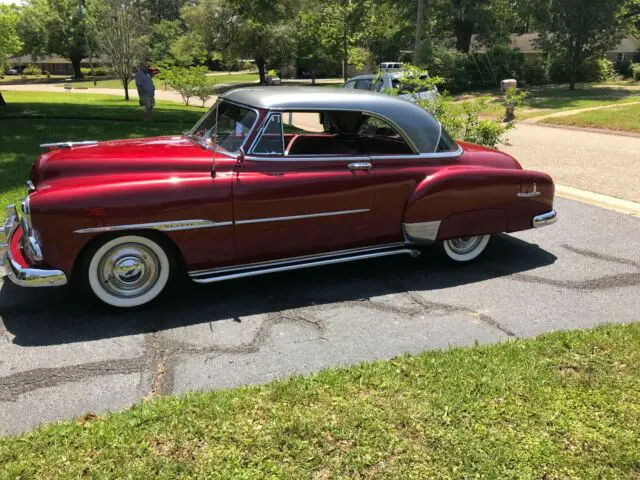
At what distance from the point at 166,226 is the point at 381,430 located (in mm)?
2066

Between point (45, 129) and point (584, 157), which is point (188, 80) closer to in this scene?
point (45, 129)

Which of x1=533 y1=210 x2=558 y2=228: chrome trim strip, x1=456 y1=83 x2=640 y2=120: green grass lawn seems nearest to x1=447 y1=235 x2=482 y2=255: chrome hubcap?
x1=533 y1=210 x2=558 y2=228: chrome trim strip

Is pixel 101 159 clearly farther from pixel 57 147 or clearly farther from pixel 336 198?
pixel 336 198

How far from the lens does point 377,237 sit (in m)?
4.64

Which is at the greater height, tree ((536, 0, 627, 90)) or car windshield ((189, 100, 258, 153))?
tree ((536, 0, 627, 90))

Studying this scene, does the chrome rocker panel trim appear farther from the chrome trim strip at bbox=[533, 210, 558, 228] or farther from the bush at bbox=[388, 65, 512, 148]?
the bush at bbox=[388, 65, 512, 148]

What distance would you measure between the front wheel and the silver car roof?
0.92 meters

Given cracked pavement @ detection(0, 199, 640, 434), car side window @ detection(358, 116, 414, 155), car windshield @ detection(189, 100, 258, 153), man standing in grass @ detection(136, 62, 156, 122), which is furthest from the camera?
man standing in grass @ detection(136, 62, 156, 122)

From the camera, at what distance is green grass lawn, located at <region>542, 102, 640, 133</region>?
50.2 ft

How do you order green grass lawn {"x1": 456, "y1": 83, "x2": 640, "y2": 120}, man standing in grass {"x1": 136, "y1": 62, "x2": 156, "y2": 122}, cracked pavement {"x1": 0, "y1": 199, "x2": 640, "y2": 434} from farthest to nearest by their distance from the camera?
green grass lawn {"x1": 456, "y1": 83, "x2": 640, "y2": 120}
man standing in grass {"x1": 136, "y1": 62, "x2": 156, "y2": 122}
cracked pavement {"x1": 0, "y1": 199, "x2": 640, "y2": 434}

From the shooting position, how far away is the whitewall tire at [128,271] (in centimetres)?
378

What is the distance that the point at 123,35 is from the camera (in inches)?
981

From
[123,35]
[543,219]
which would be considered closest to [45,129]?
[543,219]

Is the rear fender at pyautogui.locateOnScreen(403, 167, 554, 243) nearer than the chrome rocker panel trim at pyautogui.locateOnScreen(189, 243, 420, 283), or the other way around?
the chrome rocker panel trim at pyautogui.locateOnScreen(189, 243, 420, 283)
